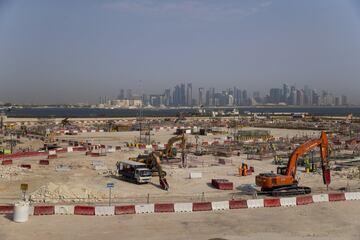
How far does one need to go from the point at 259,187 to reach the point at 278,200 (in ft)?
17.0

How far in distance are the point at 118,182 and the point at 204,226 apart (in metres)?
13.8

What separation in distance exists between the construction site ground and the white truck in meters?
0.53

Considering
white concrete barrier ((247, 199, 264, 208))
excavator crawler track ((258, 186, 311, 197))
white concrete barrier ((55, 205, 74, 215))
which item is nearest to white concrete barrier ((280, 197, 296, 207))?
white concrete barrier ((247, 199, 264, 208))

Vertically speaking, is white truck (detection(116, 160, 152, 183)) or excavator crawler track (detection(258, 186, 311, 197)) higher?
white truck (detection(116, 160, 152, 183))

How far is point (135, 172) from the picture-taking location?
34250 mm

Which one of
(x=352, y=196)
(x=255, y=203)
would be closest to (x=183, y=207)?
(x=255, y=203)

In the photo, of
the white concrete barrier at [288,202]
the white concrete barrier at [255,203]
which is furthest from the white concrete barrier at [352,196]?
the white concrete barrier at [255,203]

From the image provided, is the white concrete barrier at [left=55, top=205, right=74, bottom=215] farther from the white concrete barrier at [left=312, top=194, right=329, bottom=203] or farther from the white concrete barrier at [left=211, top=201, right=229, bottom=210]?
the white concrete barrier at [left=312, top=194, right=329, bottom=203]

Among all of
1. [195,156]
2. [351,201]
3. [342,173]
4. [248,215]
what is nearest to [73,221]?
[248,215]

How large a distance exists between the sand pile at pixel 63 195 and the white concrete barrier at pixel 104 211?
3649 mm

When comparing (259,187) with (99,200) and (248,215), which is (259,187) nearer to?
(248,215)

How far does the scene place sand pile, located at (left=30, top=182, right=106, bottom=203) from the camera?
90.5 ft

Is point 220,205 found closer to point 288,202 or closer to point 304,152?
point 288,202

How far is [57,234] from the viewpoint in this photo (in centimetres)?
2078
